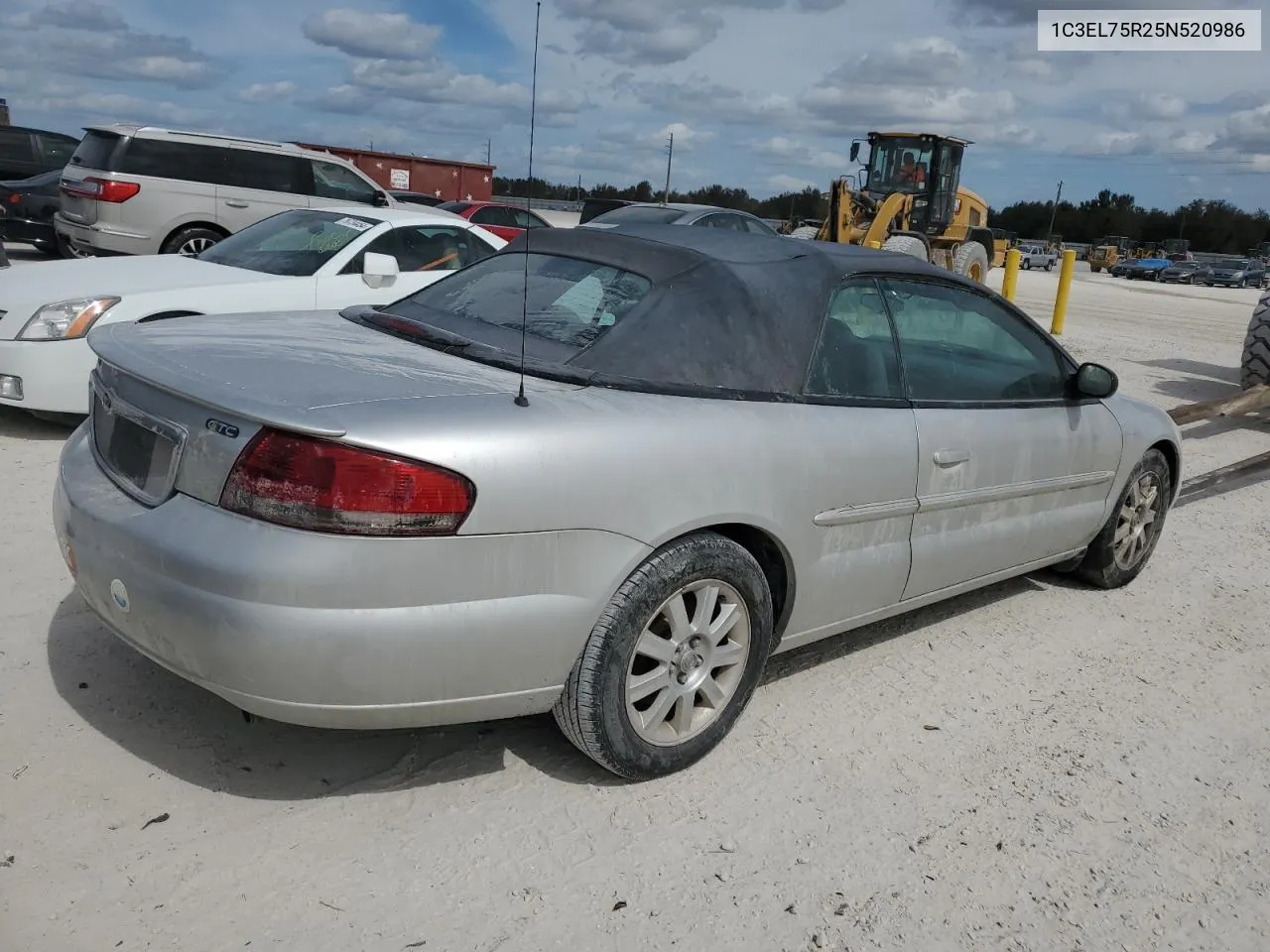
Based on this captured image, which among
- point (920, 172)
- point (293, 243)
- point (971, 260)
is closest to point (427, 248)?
point (293, 243)

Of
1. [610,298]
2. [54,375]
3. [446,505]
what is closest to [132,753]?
[446,505]

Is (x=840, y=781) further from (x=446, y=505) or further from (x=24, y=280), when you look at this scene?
(x=24, y=280)

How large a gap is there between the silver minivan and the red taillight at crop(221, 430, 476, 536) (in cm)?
1003

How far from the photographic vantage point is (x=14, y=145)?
17.1m

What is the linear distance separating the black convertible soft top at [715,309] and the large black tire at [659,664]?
0.50 metres

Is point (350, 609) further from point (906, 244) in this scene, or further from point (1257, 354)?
point (906, 244)

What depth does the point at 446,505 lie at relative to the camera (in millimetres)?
2467

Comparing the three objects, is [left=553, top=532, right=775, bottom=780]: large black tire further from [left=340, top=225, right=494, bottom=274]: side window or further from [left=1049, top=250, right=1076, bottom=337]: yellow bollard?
[left=1049, top=250, right=1076, bottom=337]: yellow bollard

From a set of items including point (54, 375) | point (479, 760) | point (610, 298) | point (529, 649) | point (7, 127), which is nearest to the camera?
point (529, 649)

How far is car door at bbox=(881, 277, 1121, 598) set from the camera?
12.3ft

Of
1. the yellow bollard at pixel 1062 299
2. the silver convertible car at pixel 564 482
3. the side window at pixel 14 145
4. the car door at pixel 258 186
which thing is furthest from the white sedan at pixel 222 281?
the side window at pixel 14 145

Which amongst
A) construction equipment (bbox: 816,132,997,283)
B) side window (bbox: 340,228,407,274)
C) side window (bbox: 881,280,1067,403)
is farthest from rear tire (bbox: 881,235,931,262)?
side window (bbox: 881,280,1067,403)

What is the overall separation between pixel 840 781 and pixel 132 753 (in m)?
2.02

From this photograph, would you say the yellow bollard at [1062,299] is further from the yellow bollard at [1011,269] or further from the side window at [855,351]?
the side window at [855,351]
